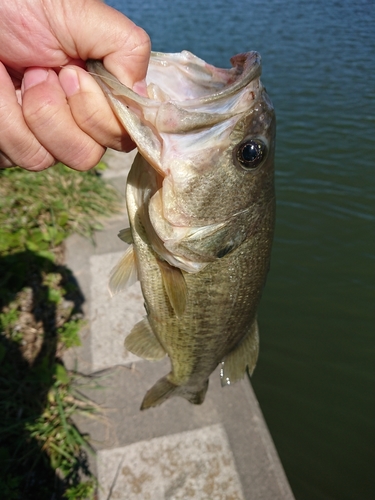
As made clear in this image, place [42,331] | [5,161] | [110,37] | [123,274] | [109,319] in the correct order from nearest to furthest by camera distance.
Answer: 1. [110,37]
2. [5,161]
3. [123,274]
4. [42,331]
5. [109,319]

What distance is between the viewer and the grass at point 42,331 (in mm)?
Result: 2602

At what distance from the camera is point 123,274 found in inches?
74.1

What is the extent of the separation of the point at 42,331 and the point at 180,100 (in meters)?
2.37

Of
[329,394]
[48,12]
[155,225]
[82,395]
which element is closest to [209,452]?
[82,395]

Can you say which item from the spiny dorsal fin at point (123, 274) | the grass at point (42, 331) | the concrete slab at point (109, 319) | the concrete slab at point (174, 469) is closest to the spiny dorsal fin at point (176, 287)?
the spiny dorsal fin at point (123, 274)

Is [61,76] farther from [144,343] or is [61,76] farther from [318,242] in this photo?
[318,242]

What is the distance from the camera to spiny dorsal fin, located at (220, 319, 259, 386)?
7.07 ft

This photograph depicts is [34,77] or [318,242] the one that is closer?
[34,77]

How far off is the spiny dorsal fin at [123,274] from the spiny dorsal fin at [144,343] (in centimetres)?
38

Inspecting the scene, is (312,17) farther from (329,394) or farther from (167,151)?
(167,151)

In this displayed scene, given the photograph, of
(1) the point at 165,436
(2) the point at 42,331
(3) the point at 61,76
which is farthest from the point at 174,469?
(3) the point at 61,76

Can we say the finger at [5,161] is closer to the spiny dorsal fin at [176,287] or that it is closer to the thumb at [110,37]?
the thumb at [110,37]

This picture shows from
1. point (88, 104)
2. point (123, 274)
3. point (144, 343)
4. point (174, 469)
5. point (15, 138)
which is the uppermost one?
point (88, 104)

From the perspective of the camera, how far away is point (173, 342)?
210cm
